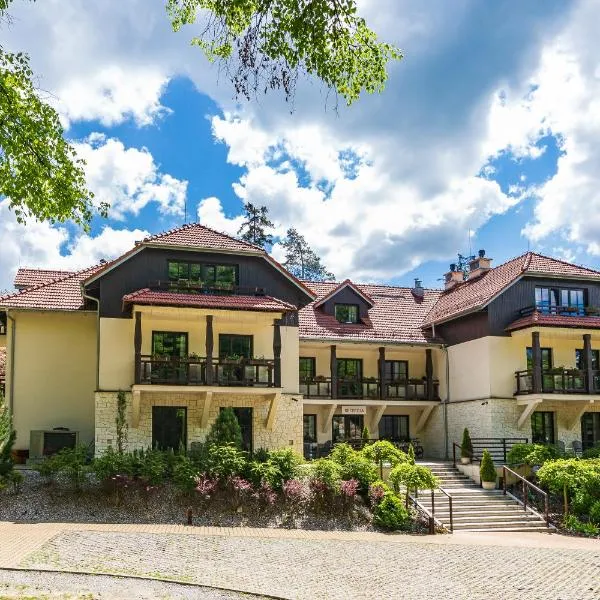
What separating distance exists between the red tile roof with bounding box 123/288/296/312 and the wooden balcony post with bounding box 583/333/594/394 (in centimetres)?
1127

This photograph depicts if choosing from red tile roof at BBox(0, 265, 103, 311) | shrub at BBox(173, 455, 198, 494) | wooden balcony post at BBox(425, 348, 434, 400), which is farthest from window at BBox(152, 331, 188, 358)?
wooden balcony post at BBox(425, 348, 434, 400)

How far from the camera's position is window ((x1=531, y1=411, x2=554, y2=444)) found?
2794cm

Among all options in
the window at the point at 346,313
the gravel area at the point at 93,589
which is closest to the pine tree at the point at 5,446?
the gravel area at the point at 93,589

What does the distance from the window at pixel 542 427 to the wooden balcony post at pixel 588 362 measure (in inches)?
75.5

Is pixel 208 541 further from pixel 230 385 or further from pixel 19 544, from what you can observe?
pixel 230 385

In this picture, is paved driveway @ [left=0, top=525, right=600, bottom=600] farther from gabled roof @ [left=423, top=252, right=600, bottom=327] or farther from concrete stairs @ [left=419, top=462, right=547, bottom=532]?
gabled roof @ [left=423, top=252, right=600, bottom=327]

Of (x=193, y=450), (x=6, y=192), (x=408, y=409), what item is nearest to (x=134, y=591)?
(x=6, y=192)

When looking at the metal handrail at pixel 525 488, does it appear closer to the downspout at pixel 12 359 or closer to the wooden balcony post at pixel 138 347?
the wooden balcony post at pixel 138 347

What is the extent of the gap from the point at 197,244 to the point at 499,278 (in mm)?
12186

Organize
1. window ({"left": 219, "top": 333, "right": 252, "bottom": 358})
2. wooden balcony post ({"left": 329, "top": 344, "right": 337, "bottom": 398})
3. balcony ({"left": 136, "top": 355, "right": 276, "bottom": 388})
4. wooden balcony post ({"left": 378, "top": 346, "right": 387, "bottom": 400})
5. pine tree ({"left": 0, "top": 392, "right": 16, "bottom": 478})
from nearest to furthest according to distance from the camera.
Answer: pine tree ({"left": 0, "top": 392, "right": 16, "bottom": 478}), balcony ({"left": 136, "top": 355, "right": 276, "bottom": 388}), window ({"left": 219, "top": 333, "right": 252, "bottom": 358}), wooden balcony post ({"left": 329, "top": 344, "right": 337, "bottom": 398}), wooden balcony post ({"left": 378, "top": 346, "right": 387, "bottom": 400})

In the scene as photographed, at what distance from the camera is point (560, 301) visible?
28766 millimetres

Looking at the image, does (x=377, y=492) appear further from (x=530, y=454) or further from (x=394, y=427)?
(x=394, y=427)

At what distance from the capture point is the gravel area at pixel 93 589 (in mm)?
11141

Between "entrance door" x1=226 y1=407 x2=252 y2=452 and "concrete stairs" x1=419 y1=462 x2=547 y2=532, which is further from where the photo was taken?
"entrance door" x1=226 y1=407 x2=252 y2=452
